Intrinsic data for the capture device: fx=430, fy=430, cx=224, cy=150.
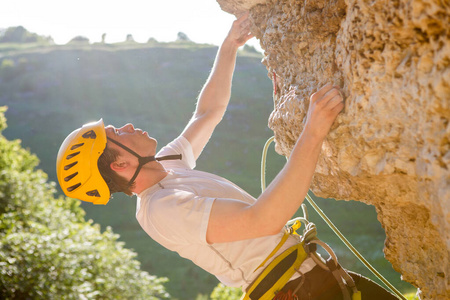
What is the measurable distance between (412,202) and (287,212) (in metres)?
0.68

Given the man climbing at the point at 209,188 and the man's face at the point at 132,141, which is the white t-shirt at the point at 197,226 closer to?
the man climbing at the point at 209,188

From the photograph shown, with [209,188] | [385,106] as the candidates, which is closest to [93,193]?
[209,188]

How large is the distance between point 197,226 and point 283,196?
475 millimetres

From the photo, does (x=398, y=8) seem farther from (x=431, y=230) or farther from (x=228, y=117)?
(x=228, y=117)

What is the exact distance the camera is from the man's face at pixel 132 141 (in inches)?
115

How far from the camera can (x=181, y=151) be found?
3.36 m

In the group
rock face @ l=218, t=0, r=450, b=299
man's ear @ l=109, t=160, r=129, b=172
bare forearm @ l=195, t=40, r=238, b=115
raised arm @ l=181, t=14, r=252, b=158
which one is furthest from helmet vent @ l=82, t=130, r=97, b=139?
rock face @ l=218, t=0, r=450, b=299

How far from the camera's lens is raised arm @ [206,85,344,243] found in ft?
A: 6.28

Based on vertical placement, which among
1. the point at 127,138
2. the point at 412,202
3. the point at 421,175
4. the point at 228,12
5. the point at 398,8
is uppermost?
the point at 228,12

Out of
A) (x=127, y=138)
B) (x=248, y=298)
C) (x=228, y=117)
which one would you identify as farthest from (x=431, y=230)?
(x=228, y=117)

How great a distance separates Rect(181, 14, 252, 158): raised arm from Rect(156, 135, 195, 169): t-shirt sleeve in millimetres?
79

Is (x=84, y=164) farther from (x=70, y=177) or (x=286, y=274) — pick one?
(x=286, y=274)

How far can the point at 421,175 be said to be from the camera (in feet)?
6.06

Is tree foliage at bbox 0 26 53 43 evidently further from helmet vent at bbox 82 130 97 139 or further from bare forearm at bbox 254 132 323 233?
bare forearm at bbox 254 132 323 233
